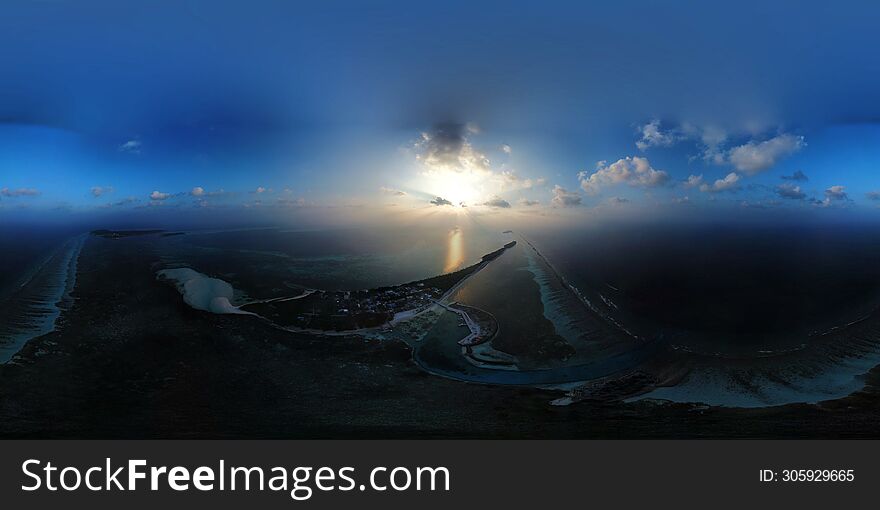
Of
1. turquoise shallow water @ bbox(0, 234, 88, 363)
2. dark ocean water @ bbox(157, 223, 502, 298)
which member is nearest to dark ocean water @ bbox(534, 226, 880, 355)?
dark ocean water @ bbox(157, 223, 502, 298)

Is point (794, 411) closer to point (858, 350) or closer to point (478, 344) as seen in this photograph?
point (858, 350)

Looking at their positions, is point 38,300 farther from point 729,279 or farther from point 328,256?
point 729,279

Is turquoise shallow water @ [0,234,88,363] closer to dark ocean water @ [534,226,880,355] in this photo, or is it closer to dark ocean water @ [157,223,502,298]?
dark ocean water @ [157,223,502,298]

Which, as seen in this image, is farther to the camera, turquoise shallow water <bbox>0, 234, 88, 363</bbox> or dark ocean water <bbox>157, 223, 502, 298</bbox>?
dark ocean water <bbox>157, 223, 502, 298</bbox>

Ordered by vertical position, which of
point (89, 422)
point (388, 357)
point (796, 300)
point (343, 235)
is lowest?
point (89, 422)

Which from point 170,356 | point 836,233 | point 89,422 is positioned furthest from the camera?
point 836,233

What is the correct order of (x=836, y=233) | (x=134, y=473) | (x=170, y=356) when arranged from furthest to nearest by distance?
1. (x=836, y=233)
2. (x=170, y=356)
3. (x=134, y=473)

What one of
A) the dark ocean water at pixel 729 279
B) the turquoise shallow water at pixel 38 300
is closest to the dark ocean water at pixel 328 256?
the turquoise shallow water at pixel 38 300

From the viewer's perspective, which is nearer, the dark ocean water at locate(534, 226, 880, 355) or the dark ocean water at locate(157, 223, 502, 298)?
the dark ocean water at locate(534, 226, 880, 355)

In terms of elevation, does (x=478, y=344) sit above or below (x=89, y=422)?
above

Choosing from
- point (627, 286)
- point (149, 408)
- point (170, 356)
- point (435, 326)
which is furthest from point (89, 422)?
point (627, 286)

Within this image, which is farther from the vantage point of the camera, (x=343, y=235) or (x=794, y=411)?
(x=343, y=235)
